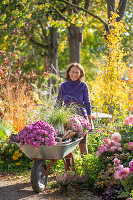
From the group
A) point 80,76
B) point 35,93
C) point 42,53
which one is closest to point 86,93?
point 80,76

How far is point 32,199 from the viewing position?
327 centimetres

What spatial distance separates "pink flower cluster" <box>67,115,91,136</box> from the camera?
3.78 metres

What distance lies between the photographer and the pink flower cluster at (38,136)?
3204 mm

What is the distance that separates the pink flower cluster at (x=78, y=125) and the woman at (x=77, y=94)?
0.88 ft

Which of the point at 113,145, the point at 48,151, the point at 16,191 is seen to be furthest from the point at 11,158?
the point at 113,145

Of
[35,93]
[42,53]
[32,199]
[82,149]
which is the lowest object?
[32,199]

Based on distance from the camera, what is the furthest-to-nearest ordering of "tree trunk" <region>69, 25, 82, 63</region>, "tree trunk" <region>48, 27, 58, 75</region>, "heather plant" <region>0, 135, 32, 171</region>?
"tree trunk" <region>48, 27, 58, 75</region> → "tree trunk" <region>69, 25, 82, 63</region> → "heather plant" <region>0, 135, 32, 171</region>

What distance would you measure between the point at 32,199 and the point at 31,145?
2.07ft

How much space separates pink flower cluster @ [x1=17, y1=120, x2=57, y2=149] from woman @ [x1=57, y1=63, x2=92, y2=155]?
3.09 ft

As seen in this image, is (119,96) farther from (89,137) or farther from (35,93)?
(35,93)

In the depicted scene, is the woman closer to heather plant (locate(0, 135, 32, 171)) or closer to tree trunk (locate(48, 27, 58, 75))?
heather plant (locate(0, 135, 32, 171))

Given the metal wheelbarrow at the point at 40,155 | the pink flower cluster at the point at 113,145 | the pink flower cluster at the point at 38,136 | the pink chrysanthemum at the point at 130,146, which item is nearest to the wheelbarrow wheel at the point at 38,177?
the metal wheelbarrow at the point at 40,155

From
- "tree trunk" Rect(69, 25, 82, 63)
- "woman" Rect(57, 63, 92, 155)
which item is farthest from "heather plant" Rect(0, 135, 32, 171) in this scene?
"tree trunk" Rect(69, 25, 82, 63)

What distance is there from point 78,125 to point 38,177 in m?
0.87
